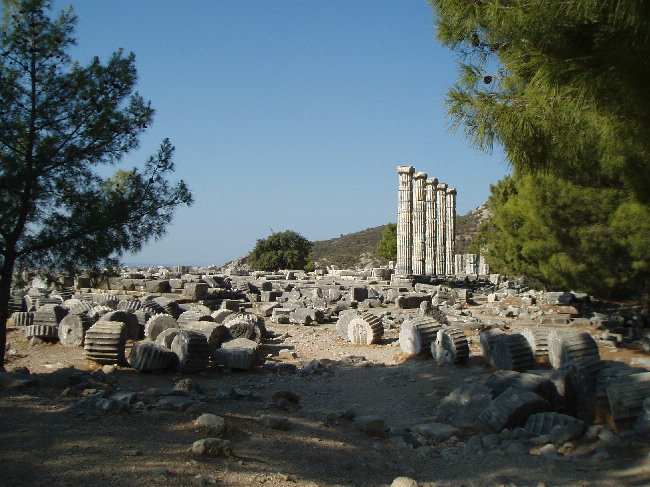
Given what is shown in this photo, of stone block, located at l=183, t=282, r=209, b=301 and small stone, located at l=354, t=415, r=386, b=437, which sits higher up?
stone block, located at l=183, t=282, r=209, b=301

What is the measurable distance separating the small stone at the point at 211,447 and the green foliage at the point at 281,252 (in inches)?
1602

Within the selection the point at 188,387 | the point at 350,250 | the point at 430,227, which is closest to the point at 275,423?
the point at 188,387

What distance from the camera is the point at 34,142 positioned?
8.16 m

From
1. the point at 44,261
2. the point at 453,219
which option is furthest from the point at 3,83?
the point at 453,219

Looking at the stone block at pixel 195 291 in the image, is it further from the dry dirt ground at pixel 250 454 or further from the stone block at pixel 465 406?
the stone block at pixel 465 406

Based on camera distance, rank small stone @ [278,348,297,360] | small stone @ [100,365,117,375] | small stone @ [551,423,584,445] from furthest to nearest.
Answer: small stone @ [278,348,297,360]
small stone @ [100,365,117,375]
small stone @ [551,423,584,445]

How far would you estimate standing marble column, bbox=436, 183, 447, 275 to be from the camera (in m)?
39.8

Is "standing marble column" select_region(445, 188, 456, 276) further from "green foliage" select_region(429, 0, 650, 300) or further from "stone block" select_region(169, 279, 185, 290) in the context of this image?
"green foliage" select_region(429, 0, 650, 300)

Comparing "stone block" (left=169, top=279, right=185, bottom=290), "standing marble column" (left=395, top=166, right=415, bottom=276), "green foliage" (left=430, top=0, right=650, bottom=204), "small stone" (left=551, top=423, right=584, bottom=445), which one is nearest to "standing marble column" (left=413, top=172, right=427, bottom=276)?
"standing marble column" (left=395, top=166, right=415, bottom=276)

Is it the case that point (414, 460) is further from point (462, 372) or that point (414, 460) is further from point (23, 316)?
point (23, 316)

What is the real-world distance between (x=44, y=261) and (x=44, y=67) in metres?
2.82

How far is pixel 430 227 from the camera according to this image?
38438 mm

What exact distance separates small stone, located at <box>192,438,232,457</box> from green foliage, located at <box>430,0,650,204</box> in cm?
455

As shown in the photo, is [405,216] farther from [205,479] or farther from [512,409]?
[205,479]
